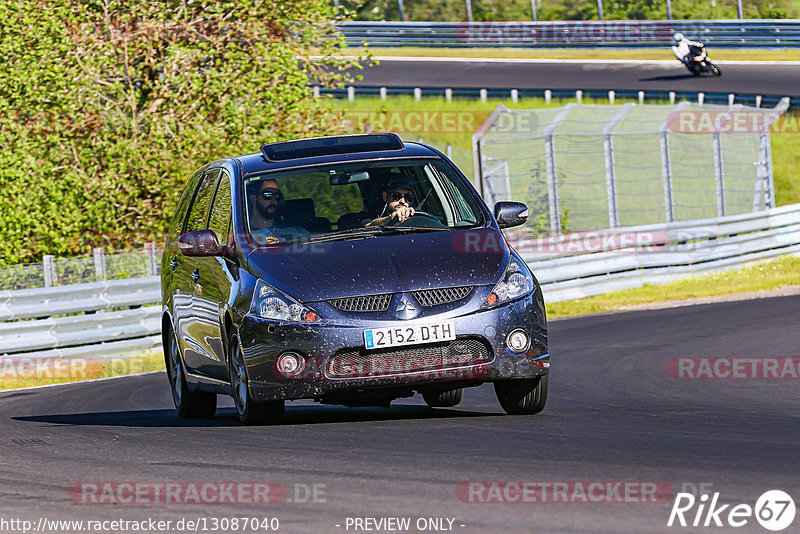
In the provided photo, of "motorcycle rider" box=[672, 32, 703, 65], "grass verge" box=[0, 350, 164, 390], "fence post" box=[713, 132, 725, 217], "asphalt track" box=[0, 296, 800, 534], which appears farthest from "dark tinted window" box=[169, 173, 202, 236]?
"motorcycle rider" box=[672, 32, 703, 65]

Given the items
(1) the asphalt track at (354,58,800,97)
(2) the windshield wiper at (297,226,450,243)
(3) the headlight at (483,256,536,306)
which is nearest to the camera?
(3) the headlight at (483,256,536,306)

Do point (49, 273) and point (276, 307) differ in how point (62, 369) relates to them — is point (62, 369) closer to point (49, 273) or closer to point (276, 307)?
point (49, 273)

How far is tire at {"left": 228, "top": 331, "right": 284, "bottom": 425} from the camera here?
849 cm

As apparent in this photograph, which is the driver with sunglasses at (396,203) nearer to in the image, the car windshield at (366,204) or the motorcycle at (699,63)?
the car windshield at (366,204)

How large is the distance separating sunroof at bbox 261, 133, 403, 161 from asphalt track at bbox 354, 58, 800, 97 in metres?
29.6

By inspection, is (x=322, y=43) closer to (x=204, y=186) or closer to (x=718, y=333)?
(x=718, y=333)

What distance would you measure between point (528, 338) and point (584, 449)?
1517mm

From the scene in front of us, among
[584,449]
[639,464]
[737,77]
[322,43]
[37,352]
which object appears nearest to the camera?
[639,464]

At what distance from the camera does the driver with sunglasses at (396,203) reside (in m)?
9.09

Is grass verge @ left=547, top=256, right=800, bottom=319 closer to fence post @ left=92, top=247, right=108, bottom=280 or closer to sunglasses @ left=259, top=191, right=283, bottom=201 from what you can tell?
fence post @ left=92, top=247, right=108, bottom=280

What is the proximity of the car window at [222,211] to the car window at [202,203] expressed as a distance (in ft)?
0.64

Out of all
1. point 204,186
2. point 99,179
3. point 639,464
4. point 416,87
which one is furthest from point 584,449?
point 416,87

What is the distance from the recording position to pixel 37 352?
17125 millimetres

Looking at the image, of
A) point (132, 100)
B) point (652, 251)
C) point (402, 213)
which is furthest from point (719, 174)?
point (402, 213)
